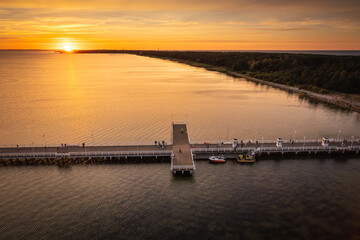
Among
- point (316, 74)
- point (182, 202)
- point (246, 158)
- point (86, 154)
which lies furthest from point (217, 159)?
point (316, 74)

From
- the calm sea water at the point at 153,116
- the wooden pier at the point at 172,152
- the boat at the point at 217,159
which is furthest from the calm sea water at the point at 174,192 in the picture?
the wooden pier at the point at 172,152

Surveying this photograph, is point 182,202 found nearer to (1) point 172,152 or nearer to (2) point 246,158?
(1) point 172,152

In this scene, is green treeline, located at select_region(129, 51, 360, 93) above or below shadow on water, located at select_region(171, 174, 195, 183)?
above

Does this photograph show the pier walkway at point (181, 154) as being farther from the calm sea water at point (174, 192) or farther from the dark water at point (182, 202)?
the dark water at point (182, 202)

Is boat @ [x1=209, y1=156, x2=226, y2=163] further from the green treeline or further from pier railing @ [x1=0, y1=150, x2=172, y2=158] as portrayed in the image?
the green treeline

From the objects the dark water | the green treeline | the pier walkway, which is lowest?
the dark water

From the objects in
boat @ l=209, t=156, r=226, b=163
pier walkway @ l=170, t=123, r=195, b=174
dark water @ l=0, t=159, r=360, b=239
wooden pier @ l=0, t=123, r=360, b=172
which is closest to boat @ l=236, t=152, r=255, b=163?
Answer: dark water @ l=0, t=159, r=360, b=239

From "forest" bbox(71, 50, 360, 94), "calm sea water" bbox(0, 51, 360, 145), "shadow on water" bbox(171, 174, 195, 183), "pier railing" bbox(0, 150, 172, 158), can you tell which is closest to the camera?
"shadow on water" bbox(171, 174, 195, 183)
